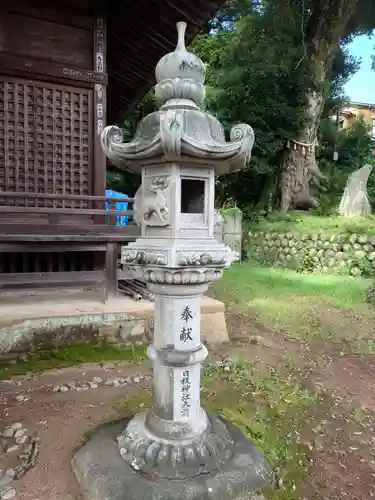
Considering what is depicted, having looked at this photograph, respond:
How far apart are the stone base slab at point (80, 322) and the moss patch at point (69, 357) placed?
0.33 feet

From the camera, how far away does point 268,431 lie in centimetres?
366

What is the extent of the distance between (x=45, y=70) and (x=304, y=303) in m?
6.78

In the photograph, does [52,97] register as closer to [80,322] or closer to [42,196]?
[42,196]

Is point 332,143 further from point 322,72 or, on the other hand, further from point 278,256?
point 278,256

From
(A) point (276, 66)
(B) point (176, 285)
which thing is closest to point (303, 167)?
(A) point (276, 66)

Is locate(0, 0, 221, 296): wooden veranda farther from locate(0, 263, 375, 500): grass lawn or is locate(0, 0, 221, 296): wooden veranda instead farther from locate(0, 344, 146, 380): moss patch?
locate(0, 263, 375, 500): grass lawn

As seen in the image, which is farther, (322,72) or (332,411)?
(322,72)

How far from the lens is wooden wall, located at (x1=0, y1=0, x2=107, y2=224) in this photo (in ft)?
19.3

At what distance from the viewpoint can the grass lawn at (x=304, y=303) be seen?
6918 mm

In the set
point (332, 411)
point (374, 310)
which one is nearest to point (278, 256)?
point (374, 310)

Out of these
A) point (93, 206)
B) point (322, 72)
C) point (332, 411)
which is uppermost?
point (322, 72)

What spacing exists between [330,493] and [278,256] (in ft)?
37.9

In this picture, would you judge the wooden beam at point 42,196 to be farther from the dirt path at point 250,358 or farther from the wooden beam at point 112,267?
the dirt path at point 250,358

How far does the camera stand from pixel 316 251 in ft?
42.3
